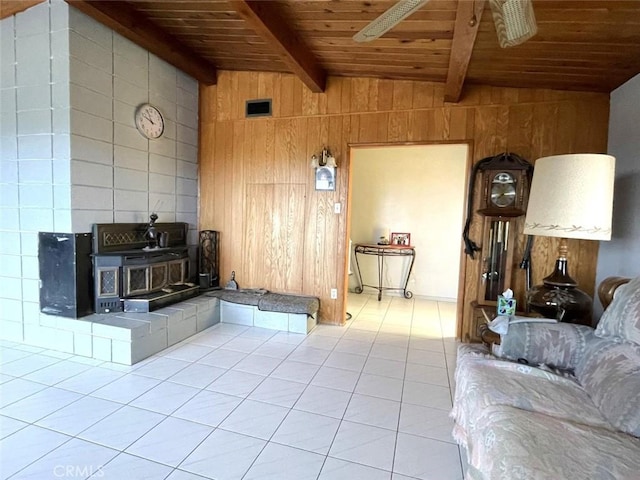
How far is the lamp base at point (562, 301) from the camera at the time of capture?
211cm

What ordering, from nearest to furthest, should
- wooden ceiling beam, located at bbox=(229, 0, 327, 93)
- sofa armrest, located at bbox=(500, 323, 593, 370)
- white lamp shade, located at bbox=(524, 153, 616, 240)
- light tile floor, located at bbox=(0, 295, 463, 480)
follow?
light tile floor, located at bbox=(0, 295, 463, 480) → sofa armrest, located at bbox=(500, 323, 593, 370) → white lamp shade, located at bbox=(524, 153, 616, 240) → wooden ceiling beam, located at bbox=(229, 0, 327, 93)

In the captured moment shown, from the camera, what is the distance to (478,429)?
131 cm

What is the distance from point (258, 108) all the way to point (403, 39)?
6.13 ft

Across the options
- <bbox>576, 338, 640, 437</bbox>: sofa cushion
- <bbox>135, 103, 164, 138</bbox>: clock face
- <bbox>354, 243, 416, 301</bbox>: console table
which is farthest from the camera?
<bbox>354, 243, 416, 301</bbox>: console table

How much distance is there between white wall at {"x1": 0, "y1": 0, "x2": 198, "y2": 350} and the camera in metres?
2.67

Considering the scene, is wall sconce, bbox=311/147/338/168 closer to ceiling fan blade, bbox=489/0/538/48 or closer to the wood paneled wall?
the wood paneled wall

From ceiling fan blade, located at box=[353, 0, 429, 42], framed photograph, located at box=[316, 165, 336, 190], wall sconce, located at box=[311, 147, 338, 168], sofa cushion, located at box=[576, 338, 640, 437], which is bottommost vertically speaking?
sofa cushion, located at box=[576, 338, 640, 437]

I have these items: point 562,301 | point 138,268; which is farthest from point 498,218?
point 138,268

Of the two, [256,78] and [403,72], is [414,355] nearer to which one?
[403,72]

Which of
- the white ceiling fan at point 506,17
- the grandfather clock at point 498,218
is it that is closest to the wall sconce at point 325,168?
the grandfather clock at point 498,218

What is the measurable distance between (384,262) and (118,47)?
417cm

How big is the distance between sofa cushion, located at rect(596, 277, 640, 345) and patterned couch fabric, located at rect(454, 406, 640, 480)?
19.9 inches

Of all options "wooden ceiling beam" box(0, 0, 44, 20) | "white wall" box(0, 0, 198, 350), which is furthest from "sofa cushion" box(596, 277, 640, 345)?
"wooden ceiling beam" box(0, 0, 44, 20)

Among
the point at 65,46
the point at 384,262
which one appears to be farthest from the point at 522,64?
the point at 65,46
